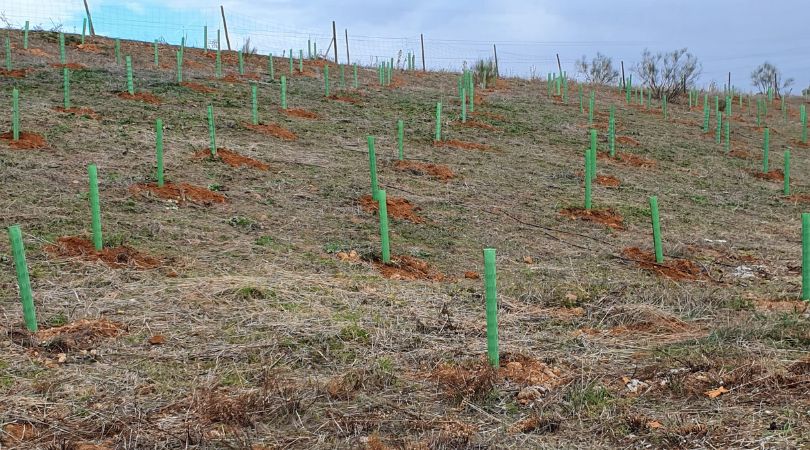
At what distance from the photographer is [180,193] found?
7.98 m

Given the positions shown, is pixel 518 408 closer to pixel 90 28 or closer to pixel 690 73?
pixel 90 28

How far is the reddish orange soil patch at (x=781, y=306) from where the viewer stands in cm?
497

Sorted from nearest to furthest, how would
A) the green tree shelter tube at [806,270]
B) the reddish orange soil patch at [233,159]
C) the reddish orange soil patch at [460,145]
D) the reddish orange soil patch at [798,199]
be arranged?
1. the green tree shelter tube at [806,270]
2. the reddish orange soil patch at [233,159]
3. the reddish orange soil patch at [798,199]
4. the reddish orange soil patch at [460,145]

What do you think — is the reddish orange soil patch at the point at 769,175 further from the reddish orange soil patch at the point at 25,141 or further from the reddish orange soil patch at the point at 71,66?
the reddish orange soil patch at the point at 71,66

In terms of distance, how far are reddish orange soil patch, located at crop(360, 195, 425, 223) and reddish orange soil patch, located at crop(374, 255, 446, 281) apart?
1.55 m

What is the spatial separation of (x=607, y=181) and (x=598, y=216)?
2334 mm

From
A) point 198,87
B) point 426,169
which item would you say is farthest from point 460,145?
point 198,87

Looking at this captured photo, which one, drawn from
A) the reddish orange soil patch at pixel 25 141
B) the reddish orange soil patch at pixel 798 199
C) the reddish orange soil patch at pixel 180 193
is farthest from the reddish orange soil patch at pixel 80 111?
the reddish orange soil patch at pixel 798 199

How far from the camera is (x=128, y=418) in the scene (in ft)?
10.3

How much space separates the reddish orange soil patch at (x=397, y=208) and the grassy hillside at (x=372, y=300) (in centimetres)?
8

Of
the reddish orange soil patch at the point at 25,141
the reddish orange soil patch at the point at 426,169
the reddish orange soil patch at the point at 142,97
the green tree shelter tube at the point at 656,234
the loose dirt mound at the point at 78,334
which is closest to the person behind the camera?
the loose dirt mound at the point at 78,334

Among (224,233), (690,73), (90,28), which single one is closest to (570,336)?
(224,233)

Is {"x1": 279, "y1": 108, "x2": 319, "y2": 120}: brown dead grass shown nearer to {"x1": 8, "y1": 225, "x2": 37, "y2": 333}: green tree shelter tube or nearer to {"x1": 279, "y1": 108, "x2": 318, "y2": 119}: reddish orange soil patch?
{"x1": 279, "y1": 108, "x2": 318, "y2": 119}: reddish orange soil patch

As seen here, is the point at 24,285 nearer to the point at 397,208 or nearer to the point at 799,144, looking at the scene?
the point at 397,208
